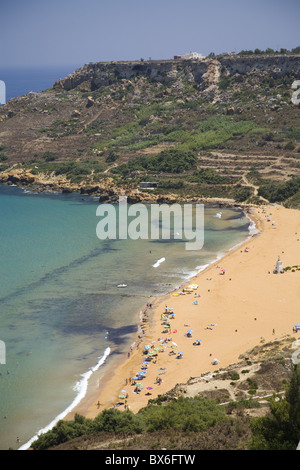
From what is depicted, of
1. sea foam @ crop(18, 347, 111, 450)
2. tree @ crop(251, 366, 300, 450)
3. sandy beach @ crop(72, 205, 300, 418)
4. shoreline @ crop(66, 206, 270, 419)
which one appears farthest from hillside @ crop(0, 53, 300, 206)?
tree @ crop(251, 366, 300, 450)

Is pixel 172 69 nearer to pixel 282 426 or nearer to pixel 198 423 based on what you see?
pixel 198 423

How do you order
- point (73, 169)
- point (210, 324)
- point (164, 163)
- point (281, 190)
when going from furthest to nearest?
point (73, 169)
point (164, 163)
point (281, 190)
point (210, 324)

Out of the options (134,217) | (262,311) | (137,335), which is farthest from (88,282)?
(134,217)

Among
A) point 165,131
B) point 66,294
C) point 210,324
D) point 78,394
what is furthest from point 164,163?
point 78,394

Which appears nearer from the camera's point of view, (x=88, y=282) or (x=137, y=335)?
(x=137, y=335)

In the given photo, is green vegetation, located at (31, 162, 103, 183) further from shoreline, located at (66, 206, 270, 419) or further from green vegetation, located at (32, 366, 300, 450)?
green vegetation, located at (32, 366, 300, 450)

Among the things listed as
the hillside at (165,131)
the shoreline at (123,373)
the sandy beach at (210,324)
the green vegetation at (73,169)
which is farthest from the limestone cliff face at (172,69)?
the shoreline at (123,373)
